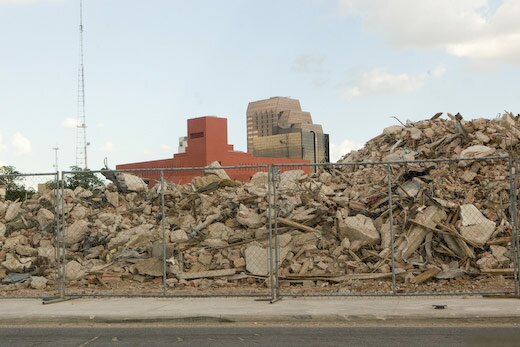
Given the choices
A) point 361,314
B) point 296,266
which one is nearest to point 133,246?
point 296,266

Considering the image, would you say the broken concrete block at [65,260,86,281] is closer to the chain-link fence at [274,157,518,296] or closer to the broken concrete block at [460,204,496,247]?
the chain-link fence at [274,157,518,296]

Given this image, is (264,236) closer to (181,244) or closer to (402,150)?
(181,244)

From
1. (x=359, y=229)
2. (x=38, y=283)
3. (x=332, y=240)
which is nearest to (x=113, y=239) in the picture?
(x=38, y=283)

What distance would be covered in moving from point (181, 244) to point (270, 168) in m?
4.64

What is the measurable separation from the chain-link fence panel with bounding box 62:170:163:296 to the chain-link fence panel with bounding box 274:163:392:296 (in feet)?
10.2

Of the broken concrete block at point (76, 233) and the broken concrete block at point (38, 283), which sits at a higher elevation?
the broken concrete block at point (76, 233)

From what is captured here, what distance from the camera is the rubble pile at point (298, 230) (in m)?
14.8

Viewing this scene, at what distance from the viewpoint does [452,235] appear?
14.8 metres

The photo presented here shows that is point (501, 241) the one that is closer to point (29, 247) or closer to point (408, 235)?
point (408, 235)

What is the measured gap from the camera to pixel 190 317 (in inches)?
422

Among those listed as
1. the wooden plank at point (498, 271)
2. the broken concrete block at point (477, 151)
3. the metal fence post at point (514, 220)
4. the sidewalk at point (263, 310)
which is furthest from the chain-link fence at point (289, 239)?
the sidewalk at point (263, 310)

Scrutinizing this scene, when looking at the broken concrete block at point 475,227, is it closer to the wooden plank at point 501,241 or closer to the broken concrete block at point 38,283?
the wooden plank at point 501,241
